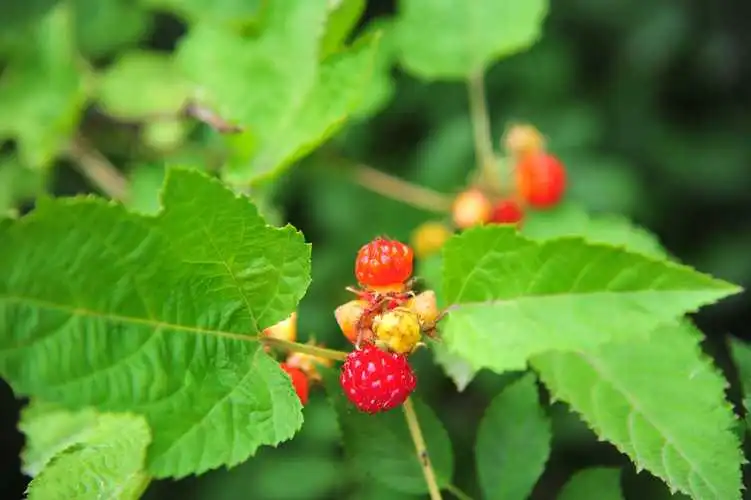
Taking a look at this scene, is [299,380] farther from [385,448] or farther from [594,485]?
[594,485]

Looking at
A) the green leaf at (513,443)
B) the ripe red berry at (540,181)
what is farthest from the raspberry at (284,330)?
the ripe red berry at (540,181)

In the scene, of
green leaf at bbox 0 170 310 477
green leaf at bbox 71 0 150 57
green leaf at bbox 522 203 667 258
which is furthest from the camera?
green leaf at bbox 71 0 150 57

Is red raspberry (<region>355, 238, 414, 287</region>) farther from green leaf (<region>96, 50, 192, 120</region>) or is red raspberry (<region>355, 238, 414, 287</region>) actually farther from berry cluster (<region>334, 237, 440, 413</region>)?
green leaf (<region>96, 50, 192, 120</region>)

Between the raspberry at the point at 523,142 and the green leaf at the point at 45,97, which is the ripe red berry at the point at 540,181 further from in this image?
the green leaf at the point at 45,97

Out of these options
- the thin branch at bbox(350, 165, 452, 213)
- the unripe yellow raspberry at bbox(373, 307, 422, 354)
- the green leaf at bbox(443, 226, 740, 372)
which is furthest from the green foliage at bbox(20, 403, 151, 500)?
the thin branch at bbox(350, 165, 452, 213)

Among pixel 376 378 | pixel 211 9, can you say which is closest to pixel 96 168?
pixel 211 9
